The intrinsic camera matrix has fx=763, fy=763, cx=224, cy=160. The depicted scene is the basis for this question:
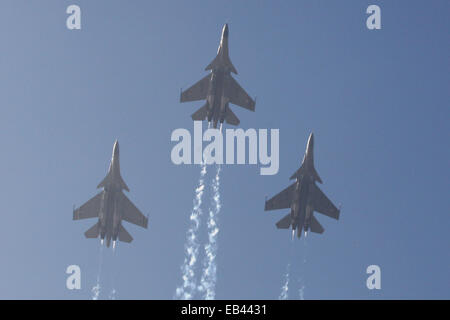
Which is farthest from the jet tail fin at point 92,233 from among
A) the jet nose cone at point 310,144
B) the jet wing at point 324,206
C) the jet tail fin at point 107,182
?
the jet nose cone at point 310,144

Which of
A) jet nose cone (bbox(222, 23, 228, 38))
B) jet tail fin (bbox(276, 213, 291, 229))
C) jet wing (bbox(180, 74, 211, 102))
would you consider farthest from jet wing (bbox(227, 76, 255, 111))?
jet tail fin (bbox(276, 213, 291, 229))

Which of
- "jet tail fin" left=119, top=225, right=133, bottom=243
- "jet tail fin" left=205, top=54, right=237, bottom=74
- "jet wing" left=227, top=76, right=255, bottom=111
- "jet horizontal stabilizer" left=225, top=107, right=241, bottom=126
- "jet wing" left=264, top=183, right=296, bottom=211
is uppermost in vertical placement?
"jet tail fin" left=205, top=54, right=237, bottom=74

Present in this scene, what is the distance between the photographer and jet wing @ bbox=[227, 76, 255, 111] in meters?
94.3

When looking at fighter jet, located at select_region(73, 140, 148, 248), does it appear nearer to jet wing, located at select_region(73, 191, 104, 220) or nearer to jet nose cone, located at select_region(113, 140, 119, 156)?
jet nose cone, located at select_region(113, 140, 119, 156)

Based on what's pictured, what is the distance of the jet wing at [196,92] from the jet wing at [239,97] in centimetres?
370

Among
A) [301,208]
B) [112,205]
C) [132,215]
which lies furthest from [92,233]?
[301,208]

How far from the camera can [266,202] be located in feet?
308

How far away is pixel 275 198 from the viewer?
94.1 m

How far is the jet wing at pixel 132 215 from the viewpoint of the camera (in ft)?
299

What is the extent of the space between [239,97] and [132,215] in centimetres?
1976

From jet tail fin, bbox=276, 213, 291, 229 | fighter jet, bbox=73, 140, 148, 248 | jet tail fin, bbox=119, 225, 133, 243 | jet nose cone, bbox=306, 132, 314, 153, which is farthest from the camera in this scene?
jet tail fin, bbox=276, 213, 291, 229

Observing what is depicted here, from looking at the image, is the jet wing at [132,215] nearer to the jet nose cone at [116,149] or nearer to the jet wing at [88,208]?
the jet wing at [88,208]
